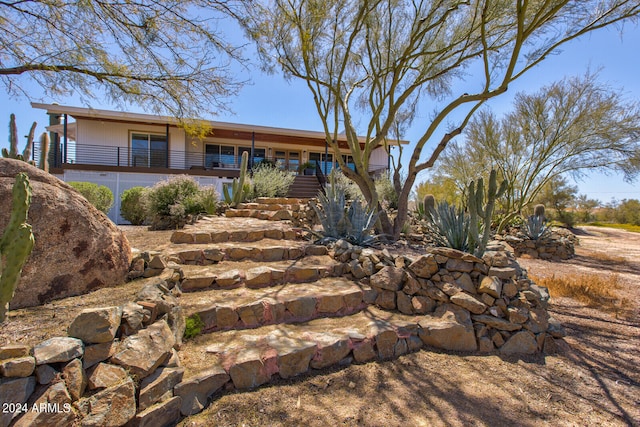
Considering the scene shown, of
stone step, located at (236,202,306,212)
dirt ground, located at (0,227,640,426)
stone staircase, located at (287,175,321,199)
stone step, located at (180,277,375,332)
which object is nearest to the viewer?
dirt ground, located at (0,227,640,426)

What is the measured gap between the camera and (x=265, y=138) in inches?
660

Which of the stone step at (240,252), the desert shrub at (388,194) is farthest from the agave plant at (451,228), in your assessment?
the desert shrub at (388,194)

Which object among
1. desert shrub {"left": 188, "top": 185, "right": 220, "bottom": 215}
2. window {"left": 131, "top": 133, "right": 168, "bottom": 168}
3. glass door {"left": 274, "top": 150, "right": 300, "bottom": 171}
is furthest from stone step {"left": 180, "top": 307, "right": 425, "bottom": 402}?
glass door {"left": 274, "top": 150, "right": 300, "bottom": 171}

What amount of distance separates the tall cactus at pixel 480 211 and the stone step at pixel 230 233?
2.92 m

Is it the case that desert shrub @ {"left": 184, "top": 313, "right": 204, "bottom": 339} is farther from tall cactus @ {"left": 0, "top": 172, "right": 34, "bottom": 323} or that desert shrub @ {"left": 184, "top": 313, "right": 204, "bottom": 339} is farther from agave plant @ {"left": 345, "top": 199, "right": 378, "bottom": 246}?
agave plant @ {"left": 345, "top": 199, "right": 378, "bottom": 246}

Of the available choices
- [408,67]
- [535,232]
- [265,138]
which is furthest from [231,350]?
[265,138]

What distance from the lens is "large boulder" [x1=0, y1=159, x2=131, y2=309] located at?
2529 mm

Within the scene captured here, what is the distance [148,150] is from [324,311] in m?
14.7

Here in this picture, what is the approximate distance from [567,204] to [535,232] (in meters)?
15.8

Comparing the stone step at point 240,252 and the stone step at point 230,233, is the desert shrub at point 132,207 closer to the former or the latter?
the stone step at point 230,233

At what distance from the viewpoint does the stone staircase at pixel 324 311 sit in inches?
96.3

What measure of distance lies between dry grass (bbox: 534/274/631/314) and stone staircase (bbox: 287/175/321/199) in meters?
9.02

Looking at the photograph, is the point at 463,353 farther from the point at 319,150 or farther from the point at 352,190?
the point at 319,150

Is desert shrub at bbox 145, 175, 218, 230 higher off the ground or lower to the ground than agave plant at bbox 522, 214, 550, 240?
higher
